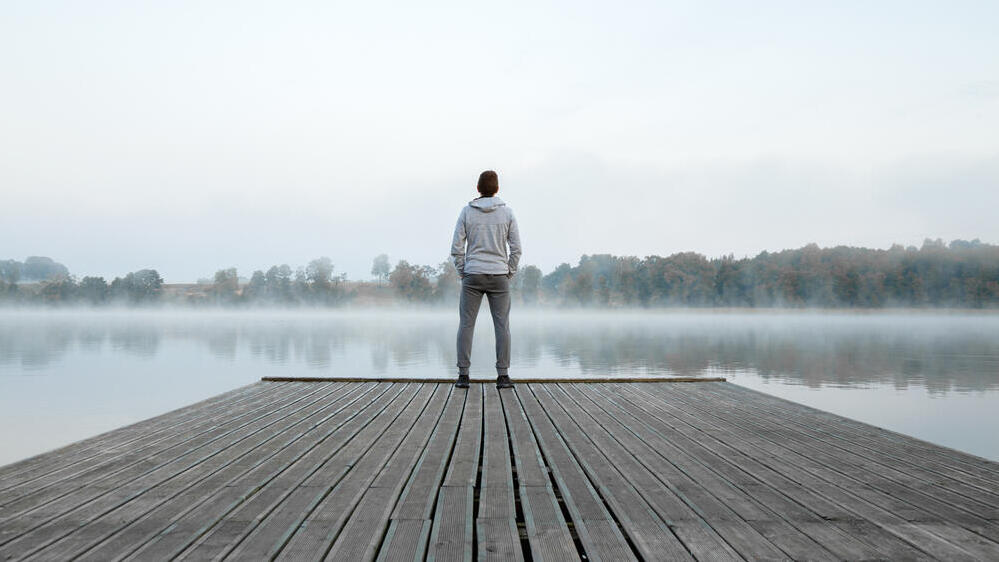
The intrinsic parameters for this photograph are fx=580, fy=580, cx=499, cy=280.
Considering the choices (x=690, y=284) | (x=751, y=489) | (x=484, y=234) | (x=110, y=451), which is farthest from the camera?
(x=690, y=284)

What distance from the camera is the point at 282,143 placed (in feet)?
245

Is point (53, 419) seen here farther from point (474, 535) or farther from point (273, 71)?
point (273, 71)

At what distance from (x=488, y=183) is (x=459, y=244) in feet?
1.91

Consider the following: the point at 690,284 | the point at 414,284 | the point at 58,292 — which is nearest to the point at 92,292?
the point at 58,292

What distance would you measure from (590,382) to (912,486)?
3503 mm

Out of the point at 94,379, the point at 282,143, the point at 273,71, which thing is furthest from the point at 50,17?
the point at 94,379

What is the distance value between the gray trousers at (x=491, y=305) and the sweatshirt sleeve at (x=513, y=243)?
0.14 metres

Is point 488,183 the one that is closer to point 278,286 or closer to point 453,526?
point 453,526

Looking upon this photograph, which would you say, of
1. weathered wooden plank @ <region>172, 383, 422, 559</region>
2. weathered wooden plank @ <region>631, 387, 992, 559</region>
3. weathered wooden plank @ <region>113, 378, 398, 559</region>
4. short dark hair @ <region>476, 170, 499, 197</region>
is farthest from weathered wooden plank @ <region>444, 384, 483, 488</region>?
short dark hair @ <region>476, 170, 499, 197</region>

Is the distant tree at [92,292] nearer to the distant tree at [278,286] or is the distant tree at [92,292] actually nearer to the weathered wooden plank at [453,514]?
the distant tree at [278,286]

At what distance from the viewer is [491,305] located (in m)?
5.07

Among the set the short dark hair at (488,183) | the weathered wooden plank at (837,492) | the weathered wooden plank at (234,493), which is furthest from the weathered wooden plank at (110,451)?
the weathered wooden plank at (837,492)

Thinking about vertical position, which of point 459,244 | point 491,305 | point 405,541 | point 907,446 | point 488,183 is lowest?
point 907,446

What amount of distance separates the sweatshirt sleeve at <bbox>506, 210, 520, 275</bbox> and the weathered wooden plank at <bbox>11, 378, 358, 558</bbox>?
100.0 inches
